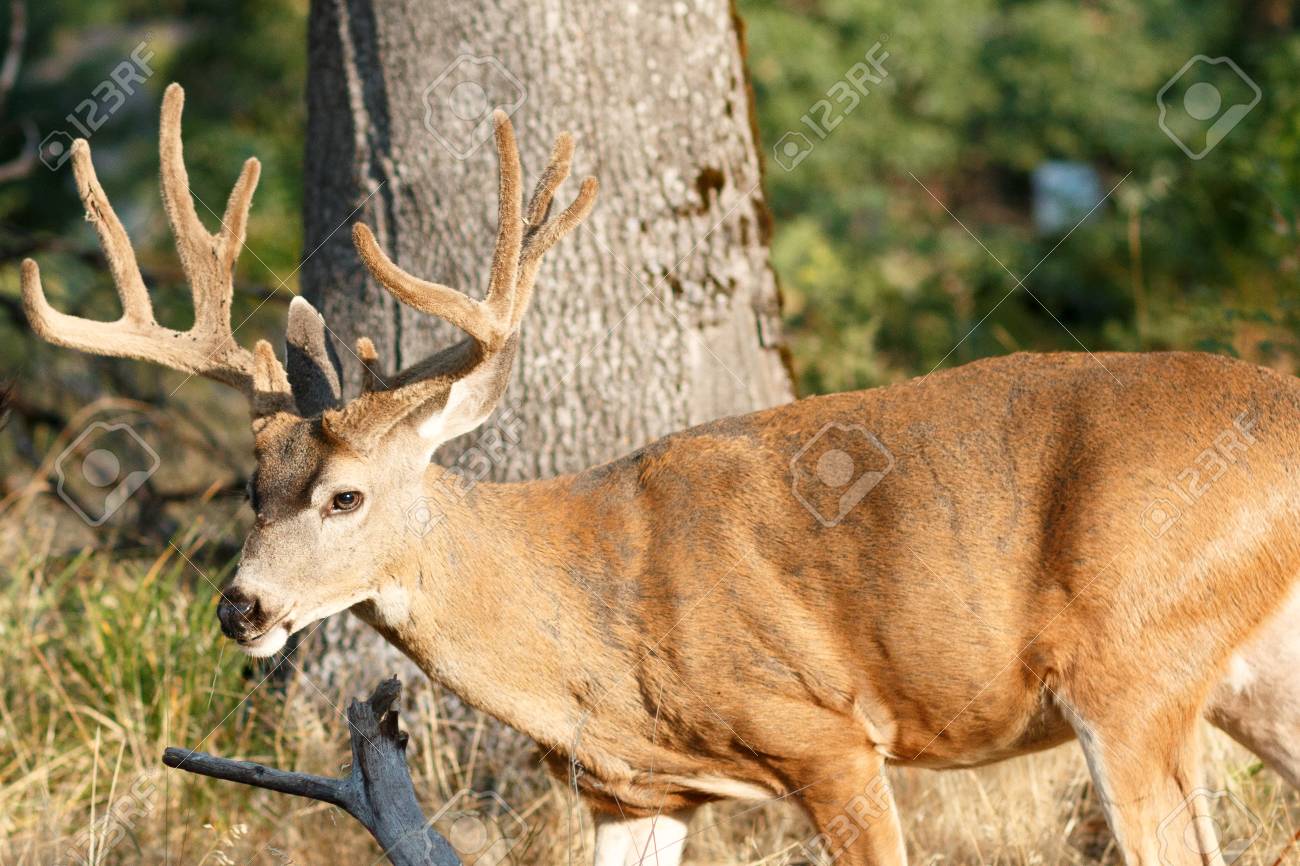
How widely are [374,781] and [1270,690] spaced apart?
236 cm

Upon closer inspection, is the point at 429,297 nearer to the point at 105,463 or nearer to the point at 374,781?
the point at 374,781

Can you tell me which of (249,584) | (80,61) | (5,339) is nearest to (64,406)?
(5,339)

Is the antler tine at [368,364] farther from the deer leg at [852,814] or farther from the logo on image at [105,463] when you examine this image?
the logo on image at [105,463]

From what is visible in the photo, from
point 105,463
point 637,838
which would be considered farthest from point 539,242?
point 105,463

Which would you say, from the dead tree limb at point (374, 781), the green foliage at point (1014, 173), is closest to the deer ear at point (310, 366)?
the dead tree limb at point (374, 781)

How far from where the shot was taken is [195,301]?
459 cm

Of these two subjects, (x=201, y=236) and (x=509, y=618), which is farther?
(x=201, y=236)

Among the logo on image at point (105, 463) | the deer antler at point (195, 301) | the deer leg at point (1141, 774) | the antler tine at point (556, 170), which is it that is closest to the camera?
the deer leg at point (1141, 774)

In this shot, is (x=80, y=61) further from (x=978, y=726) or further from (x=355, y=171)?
(x=978, y=726)

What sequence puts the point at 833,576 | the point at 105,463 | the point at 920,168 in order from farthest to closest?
the point at 920,168 → the point at 105,463 → the point at 833,576

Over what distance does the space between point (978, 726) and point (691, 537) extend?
3.09 ft

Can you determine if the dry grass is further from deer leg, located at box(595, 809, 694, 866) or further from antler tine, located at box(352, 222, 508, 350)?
antler tine, located at box(352, 222, 508, 350)

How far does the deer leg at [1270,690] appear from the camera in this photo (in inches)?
151

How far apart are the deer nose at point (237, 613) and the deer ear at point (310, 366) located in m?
0.70
